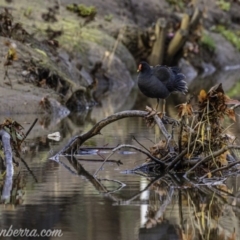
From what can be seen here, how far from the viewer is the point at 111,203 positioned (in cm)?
806

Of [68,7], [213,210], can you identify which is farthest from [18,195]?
[68,7]

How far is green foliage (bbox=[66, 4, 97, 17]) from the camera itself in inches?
1180

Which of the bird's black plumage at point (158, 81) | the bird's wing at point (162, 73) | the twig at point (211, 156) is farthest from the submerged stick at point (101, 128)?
the bird's wing at point (162, 73)

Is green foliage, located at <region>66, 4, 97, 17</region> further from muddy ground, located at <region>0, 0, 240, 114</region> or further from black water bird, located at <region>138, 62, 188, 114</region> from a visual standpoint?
black water bird, located at <region>138, 62, 188, 114</region>

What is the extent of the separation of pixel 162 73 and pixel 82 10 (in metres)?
18.1

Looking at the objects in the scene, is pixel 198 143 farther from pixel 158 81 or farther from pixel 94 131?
pixel 158 81

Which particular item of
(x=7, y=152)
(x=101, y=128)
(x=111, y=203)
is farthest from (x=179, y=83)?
(x=111, y=203)

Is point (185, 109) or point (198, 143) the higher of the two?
point (185, 109)

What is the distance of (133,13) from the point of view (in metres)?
34.7

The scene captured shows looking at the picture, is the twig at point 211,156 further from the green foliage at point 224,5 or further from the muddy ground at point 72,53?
the green foliage at point 224,5

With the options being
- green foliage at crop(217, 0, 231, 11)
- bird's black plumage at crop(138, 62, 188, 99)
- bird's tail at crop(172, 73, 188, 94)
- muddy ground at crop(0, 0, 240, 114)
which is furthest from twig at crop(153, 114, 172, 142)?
green foliage at crop(217, 0, 231, 11)

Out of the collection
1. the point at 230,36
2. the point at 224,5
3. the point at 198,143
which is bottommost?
the point at 198,143

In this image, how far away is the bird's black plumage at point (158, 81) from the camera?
1218 cm

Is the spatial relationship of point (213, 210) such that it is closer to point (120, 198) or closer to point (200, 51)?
point (120, 198)
